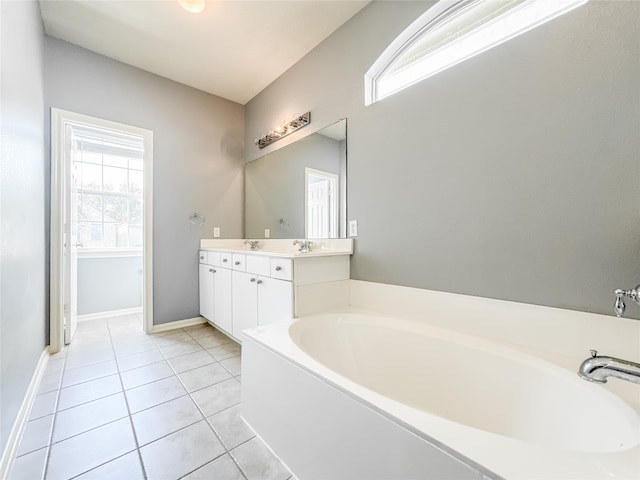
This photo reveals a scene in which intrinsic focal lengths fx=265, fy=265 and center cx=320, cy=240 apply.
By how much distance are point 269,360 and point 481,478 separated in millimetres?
888

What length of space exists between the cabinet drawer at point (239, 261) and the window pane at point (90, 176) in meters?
2.63

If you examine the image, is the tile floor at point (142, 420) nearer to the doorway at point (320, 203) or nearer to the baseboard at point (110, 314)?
the baseboard at point (110, 314)

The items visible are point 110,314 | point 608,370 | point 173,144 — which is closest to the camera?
point 608,370

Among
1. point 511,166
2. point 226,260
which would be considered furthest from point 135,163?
point 511,166

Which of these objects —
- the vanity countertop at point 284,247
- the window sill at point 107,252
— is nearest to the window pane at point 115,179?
the window sill at point 107,252

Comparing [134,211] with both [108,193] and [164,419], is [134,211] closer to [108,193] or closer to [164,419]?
[108,193]

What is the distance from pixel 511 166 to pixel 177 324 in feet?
10.3

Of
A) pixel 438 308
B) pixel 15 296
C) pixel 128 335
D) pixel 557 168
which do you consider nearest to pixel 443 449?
pixel 438 308

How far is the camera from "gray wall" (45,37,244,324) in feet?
7.63

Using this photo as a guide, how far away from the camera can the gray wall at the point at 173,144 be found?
7.63 ft

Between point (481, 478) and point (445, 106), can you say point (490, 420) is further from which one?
point (445, 106)

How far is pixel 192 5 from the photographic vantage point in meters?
1.76

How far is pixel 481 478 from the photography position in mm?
587

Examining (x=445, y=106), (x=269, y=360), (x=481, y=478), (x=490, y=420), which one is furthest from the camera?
(x=445, y=106)
